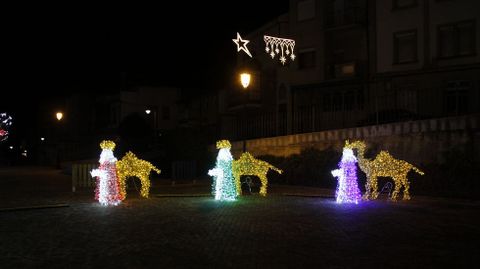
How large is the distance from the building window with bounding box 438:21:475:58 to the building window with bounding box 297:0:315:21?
28.5 ft

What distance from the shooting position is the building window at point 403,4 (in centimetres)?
3137

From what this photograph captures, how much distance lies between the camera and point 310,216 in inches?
532

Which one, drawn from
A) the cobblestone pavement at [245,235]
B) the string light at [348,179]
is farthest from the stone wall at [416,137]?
the string light at [348,179]

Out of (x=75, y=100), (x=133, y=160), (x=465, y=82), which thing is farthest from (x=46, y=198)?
(x=75, y=100)

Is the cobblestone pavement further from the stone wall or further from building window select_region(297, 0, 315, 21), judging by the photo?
building window select_region(297, 0, 315, 21)

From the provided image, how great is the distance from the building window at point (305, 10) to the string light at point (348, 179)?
70.8 feet

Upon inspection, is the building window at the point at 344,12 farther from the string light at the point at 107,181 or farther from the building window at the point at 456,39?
the string light at the point at 107,181

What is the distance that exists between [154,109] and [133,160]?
38168 mm

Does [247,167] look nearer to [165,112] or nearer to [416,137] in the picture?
[416,137]

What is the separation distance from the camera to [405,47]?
32062mm

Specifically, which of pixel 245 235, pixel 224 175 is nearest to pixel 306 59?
pixel 224 175

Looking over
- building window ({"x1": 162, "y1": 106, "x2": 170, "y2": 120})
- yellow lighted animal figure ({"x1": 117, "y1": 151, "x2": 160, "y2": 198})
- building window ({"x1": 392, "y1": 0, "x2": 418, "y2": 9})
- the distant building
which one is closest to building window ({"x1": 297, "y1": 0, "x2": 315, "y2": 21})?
the distant building

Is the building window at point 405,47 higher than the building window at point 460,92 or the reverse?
higher

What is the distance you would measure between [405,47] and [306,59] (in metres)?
6.97
